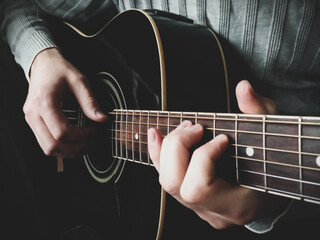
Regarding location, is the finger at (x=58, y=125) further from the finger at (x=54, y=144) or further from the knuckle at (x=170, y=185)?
the knuckle at (x=170, y=185)

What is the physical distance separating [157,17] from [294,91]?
43cm

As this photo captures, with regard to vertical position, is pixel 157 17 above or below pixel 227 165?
above

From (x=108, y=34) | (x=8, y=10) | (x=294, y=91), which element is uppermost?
(x=8, y=10)

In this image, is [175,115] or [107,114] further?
[107,114]

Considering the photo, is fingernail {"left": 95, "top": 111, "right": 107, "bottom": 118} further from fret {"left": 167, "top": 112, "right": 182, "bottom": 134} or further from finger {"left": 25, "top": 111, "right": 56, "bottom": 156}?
fret {"left": 167, "top": 112, "right": 182, "bottom": 134}

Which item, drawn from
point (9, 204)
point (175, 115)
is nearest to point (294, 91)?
point (175, 115)

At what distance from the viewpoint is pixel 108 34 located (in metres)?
0.82

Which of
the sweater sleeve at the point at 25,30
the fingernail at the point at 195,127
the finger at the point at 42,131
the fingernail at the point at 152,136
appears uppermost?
the sweater sleeve at the point at 25,30

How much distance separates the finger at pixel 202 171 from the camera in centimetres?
44

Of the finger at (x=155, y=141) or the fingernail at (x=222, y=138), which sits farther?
the finger at (x=155, y=141)

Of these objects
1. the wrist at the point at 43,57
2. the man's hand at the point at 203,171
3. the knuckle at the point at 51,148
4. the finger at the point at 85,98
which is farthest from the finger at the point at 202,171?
the wrist at the point at 43,57

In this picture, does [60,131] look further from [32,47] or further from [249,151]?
[249,151]

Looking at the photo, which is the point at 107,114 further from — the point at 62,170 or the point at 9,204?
the point at 9,204

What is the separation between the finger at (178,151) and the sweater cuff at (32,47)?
64cm
